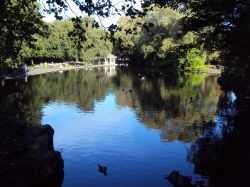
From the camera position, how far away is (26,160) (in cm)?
1614

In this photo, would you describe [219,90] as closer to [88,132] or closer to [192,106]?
[192,106]

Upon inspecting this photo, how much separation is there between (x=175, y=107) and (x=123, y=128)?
38.7ft

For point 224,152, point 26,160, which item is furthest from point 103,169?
point 224,152

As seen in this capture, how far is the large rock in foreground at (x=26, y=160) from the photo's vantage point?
1492 centimetres

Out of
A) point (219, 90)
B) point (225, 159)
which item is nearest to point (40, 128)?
point (225, 159)

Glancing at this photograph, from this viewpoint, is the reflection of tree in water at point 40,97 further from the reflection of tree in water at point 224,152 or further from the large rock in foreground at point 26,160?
the large rock in foreground at point 26,160

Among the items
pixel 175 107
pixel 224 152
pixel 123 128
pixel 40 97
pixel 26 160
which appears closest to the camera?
pixel 26 160

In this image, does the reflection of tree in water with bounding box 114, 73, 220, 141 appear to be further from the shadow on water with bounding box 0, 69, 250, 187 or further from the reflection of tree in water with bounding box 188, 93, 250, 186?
the reflection of tree in water with bounding box 188, 93, 250, 186

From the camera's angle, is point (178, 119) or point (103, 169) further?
point (178, 119)

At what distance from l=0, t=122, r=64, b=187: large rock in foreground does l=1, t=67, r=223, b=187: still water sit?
128 cm

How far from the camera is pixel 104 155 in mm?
22375

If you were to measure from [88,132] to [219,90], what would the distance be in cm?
3147

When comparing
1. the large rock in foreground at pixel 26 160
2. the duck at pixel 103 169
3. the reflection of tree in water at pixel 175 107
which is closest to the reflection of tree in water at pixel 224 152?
the reflection of tree in water at pixel 175 107

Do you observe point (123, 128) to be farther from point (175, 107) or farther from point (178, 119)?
point (175, 107)
